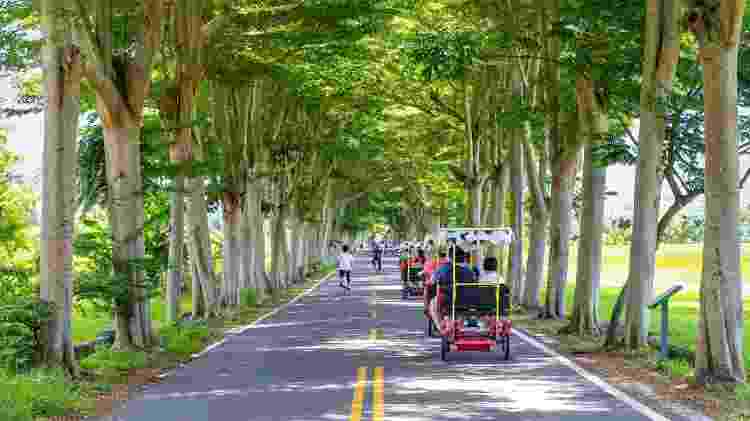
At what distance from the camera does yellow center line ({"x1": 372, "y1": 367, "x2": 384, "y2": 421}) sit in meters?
10.5

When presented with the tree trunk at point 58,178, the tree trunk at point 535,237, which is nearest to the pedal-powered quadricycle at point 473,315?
the tree trunk at point 58,178

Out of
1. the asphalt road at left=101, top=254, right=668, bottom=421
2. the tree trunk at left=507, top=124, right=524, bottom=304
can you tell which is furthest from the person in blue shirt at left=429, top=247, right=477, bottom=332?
the tree trunk at left=507, top=124, right=524, bottom=304

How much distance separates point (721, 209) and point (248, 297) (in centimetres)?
2185

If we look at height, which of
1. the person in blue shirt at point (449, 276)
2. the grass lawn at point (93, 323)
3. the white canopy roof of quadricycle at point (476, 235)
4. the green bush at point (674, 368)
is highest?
the white canopy roof of quadricycle at point (476, 235)

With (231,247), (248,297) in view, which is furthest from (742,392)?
(248,297)

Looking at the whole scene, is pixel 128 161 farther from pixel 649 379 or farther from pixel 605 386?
pixel 649 379

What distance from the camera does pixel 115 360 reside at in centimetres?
1564

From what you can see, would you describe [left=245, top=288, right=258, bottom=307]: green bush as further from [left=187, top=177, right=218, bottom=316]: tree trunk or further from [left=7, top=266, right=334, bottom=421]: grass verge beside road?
[left=7, top=266, right=334, bottom=421]: grass verge beside road

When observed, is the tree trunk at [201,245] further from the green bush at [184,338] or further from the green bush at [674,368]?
the green bush at [674,368]

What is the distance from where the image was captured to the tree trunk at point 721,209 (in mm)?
12484

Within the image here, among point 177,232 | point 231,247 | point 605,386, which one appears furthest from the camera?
point 231,247

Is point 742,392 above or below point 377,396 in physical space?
above

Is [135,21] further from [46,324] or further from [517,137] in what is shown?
[517,137]

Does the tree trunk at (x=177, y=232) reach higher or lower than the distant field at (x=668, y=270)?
higher
